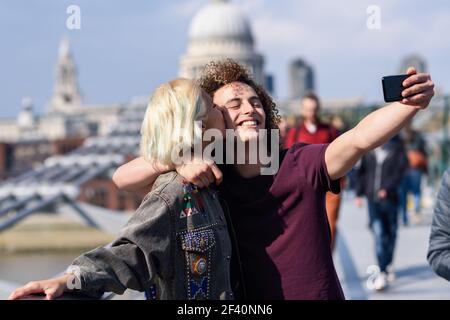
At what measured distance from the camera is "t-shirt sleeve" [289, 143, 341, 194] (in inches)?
77.5

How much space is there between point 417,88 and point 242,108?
0.44 meters

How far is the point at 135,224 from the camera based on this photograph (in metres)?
1.81

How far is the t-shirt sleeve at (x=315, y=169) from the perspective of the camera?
6.46 ft

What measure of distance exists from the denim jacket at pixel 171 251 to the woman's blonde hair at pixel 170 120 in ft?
0.25

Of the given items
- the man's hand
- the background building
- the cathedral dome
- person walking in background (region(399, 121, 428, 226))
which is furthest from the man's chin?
the background building

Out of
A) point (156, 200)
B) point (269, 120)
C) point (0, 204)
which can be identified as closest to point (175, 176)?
point (156, 200)

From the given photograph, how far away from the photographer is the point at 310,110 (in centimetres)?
532

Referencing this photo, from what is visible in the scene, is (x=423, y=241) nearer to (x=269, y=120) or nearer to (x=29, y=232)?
(x=269, y=120)

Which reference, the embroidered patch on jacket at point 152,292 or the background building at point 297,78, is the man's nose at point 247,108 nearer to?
the embroidered patch on jacket at point 152,292

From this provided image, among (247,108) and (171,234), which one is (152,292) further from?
(247,108)

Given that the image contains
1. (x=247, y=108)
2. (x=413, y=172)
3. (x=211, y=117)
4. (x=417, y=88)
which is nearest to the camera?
(x=417, y=88)

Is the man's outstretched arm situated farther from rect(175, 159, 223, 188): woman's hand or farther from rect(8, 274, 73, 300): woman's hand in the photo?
rect(8, 274, 73, 300): woman's hand
